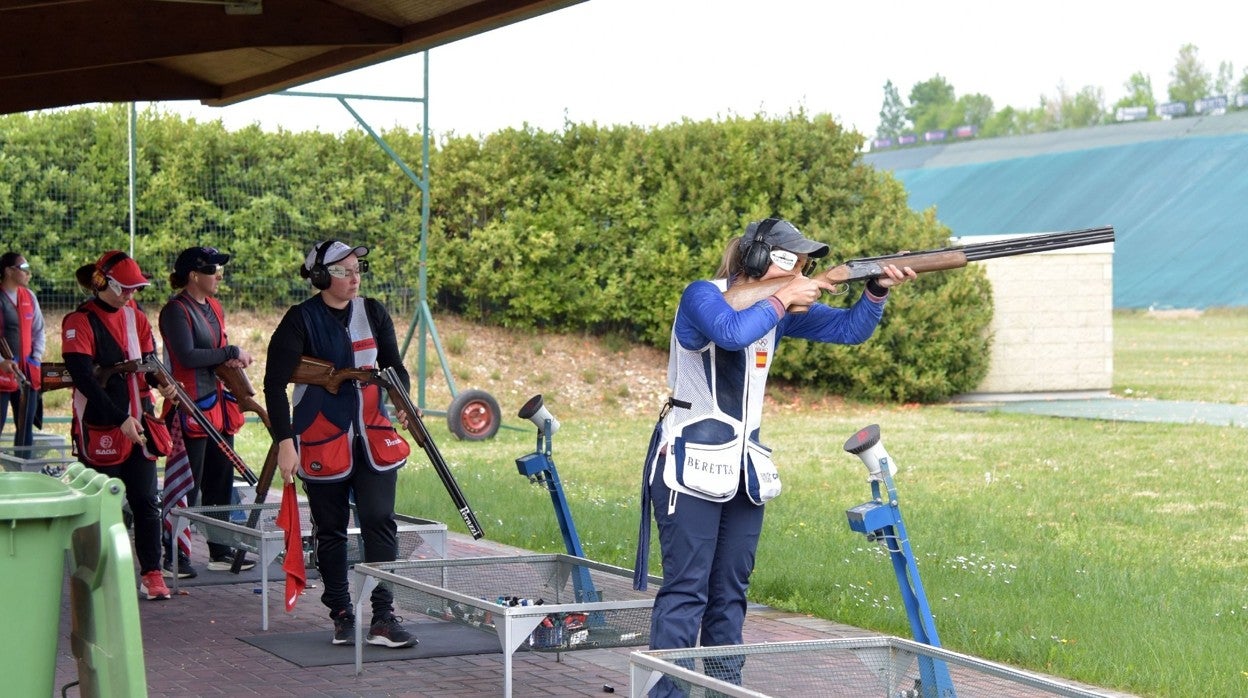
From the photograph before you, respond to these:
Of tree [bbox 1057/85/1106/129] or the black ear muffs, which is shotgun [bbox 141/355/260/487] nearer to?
the black ear muffs

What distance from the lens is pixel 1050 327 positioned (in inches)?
859

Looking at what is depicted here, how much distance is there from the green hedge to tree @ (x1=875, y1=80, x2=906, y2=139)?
11268 centimetres

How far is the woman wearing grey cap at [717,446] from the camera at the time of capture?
507 centimetres

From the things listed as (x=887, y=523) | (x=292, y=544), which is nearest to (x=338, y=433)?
(x=292, y=544)

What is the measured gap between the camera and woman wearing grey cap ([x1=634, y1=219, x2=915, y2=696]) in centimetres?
507

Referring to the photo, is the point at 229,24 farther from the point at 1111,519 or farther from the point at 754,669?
the point at 1111,519

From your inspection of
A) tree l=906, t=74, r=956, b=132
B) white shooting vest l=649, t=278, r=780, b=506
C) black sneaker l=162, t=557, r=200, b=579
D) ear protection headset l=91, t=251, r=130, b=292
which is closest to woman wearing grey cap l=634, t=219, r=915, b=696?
white shooting vest l=649, t=278, r=780, b=506

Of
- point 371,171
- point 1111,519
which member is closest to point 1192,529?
point 1111,519

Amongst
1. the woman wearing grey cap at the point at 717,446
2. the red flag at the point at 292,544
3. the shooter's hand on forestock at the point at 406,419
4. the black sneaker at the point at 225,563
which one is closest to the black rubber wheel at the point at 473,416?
the black sneaker at the point at 225,563

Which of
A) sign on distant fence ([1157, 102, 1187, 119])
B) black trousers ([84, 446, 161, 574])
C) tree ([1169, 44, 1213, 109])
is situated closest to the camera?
black trousers ([84, 446, 161, 574])

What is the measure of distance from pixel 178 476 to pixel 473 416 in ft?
28.2

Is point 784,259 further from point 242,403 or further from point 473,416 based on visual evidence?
point 473,416

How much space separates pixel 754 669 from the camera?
5223 mm

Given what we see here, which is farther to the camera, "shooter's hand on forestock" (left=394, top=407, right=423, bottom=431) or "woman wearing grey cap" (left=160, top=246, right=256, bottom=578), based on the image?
"woman wearing grey cap" (left=160, top=246, right=256, bottom=578)
